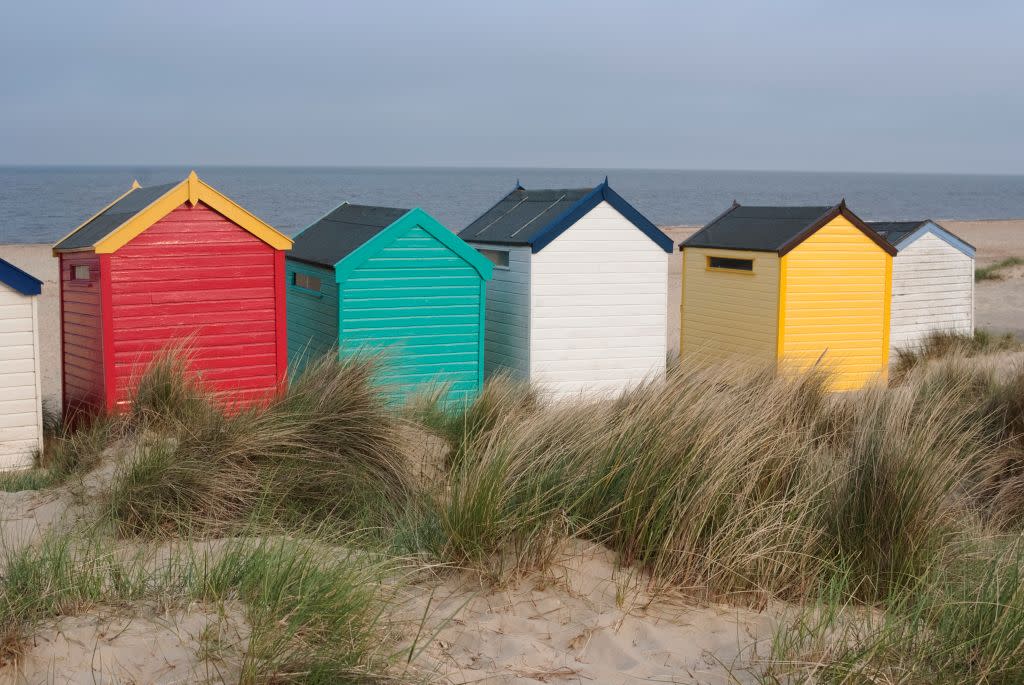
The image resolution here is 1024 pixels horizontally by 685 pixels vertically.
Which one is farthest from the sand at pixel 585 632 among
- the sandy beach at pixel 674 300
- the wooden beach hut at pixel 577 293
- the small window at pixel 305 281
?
the sandy beach at pixel 674 300

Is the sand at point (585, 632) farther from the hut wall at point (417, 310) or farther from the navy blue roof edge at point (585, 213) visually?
the navy blue roof edge at point (585, 213)

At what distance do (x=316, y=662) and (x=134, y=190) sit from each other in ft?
25.4

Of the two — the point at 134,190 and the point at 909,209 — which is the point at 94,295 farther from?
the point at 909,209

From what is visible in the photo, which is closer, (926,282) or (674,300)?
(926,282)

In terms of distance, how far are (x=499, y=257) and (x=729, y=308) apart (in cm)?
293

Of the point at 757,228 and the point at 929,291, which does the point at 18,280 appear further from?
the point at 929,291

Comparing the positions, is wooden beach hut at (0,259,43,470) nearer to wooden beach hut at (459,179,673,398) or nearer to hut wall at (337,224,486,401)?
hut wall at (337,224,486,401)

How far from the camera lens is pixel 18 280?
845 centimetres

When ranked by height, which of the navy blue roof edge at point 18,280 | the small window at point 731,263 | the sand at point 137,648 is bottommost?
the sand at point 137,648

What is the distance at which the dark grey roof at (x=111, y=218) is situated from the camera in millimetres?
8953

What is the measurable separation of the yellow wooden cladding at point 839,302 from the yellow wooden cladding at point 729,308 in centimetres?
21

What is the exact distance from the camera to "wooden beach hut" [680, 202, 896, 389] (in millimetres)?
11664

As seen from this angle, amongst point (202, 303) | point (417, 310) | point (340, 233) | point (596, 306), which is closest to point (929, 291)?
point (596, 306)

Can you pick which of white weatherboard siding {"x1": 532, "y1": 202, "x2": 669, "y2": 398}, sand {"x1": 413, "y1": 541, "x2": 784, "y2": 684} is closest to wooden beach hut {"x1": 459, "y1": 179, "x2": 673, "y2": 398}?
white weatherboard siding {"x1": 532, "y1": 202, "x2": 669, "y2": 398}
